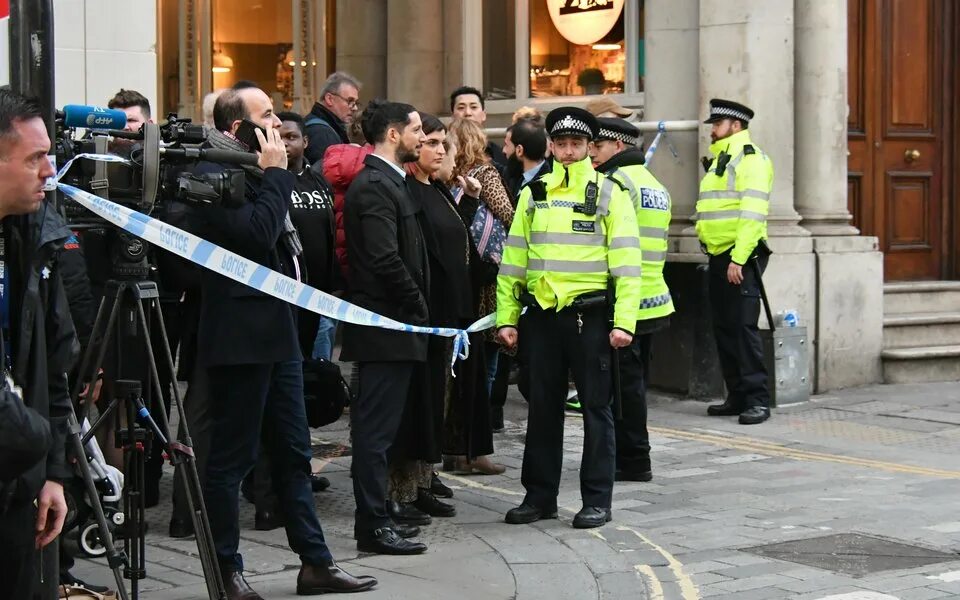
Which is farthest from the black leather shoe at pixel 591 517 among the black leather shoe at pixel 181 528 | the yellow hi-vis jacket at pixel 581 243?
the black leather shoe at pixel 181 528

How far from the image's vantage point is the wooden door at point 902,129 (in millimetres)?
13383

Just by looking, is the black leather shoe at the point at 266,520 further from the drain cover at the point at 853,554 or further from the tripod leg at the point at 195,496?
the drain cover at the point at 853,554

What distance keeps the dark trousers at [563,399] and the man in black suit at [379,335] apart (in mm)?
807

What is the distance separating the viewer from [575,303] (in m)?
7.91

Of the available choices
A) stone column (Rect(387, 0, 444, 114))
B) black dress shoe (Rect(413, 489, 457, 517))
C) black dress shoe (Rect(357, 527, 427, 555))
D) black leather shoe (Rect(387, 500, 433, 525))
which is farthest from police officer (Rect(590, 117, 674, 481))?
stone column (Rect(387, 0, 444, 114))

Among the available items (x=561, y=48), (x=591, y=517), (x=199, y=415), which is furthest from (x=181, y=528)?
(x=561, y=48)

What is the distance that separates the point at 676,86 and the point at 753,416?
9.87 feet

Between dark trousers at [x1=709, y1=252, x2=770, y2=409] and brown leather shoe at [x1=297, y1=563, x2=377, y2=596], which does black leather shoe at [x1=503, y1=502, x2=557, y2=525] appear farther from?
dark trousers at [x1=709, y1=252, x2=770, y2=409]

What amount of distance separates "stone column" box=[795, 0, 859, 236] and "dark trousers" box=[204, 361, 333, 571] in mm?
6945

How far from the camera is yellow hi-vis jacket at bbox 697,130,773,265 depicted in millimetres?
11070

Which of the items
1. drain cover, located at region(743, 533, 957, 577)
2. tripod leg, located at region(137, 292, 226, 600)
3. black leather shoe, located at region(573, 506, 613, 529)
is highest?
tripod leg, located at region(137, 292, 226, 600)

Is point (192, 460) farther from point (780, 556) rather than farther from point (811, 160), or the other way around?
point (811, 160)

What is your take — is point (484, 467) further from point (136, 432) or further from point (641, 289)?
point (136, 432)

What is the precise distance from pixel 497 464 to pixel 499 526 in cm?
155
